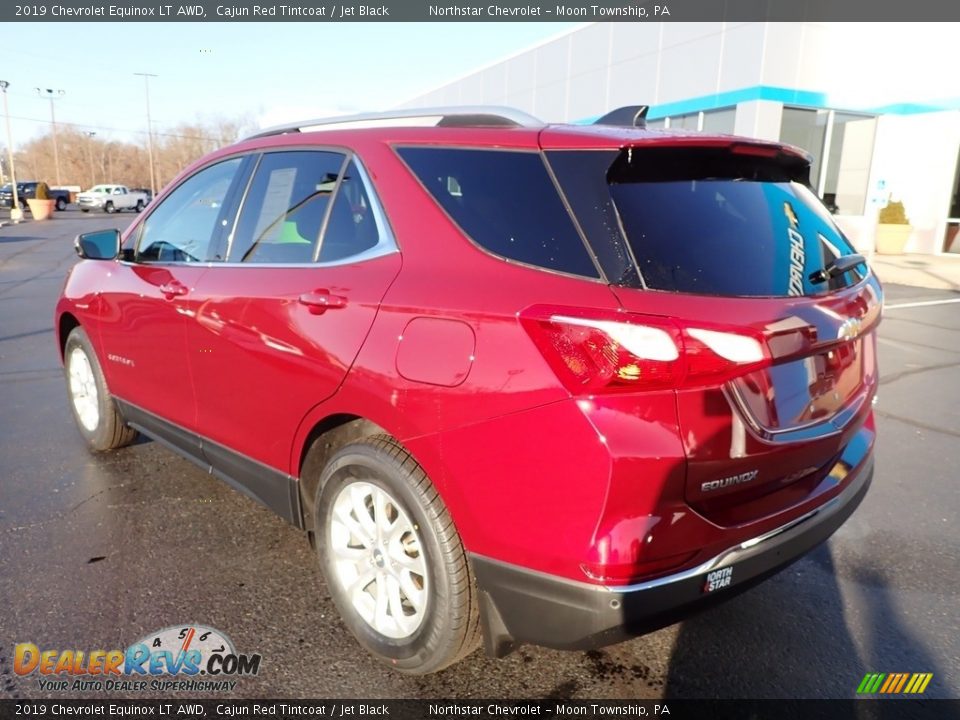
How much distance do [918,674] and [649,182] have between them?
1976 mm

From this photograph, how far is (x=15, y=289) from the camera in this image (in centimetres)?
1162

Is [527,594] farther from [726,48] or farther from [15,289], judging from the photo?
[726,48]

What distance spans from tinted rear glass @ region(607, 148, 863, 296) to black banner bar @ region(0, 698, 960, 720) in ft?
4.46

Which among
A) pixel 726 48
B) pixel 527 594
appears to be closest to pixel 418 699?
pixel 527 594

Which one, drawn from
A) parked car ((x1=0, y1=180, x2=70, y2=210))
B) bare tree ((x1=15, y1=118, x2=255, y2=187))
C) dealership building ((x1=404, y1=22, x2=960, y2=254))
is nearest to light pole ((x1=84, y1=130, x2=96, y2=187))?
bare tree ((x1=15, y1=118, x2=255, y2=187))

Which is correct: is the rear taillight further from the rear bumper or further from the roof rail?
the roof rail

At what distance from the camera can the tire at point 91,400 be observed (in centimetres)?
412

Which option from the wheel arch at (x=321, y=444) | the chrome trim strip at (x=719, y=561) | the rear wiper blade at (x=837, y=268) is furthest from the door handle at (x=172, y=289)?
the rear wiper blade at (x=837, y=268)

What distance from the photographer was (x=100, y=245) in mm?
3914

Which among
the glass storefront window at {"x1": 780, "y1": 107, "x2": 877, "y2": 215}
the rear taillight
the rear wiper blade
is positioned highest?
the glass storefront window at {"x1": 780, "y1": 107, "x2": 877, "y2": 215}

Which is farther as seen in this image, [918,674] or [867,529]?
[867,529]

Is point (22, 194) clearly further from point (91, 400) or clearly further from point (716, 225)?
point (716, 225)

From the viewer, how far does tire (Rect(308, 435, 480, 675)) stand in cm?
211

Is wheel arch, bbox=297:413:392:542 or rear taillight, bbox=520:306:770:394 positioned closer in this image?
rear taillight, bbox=520:306:770:394
